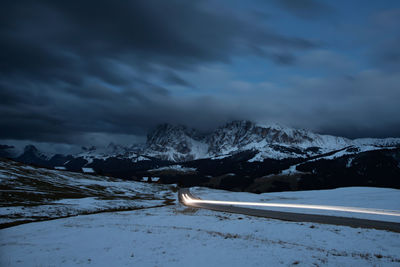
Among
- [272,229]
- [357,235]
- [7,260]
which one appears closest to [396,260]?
[357,235]

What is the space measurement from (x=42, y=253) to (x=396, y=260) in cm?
2485

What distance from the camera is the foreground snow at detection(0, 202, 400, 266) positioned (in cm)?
1680

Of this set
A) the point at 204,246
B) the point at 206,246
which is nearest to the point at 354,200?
the point at 206,246

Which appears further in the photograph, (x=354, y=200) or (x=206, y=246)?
(x=354, y=200)

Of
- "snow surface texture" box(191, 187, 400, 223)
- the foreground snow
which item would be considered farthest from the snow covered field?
"snow surface texture" box(191, 187, 400, 223)

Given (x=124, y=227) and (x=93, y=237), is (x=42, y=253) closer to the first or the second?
(x=93, y=237)

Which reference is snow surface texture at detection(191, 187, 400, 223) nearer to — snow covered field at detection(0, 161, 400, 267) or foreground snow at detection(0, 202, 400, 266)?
foreground snow at detection(0, 202, 400, 266)

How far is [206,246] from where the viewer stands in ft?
65.2

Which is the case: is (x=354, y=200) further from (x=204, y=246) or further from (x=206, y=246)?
(x=204, y=246)

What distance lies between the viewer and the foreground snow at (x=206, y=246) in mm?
16797

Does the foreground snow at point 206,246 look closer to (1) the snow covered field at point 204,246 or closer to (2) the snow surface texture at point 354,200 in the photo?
(1) the snow covered field at point 204,246

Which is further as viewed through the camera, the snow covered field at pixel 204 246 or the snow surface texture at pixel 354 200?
the snow surface texture at pixel 354 200

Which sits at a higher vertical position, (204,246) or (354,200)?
(204,246)

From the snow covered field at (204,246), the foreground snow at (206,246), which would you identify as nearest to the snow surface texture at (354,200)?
the foreground snow at (206,246)
